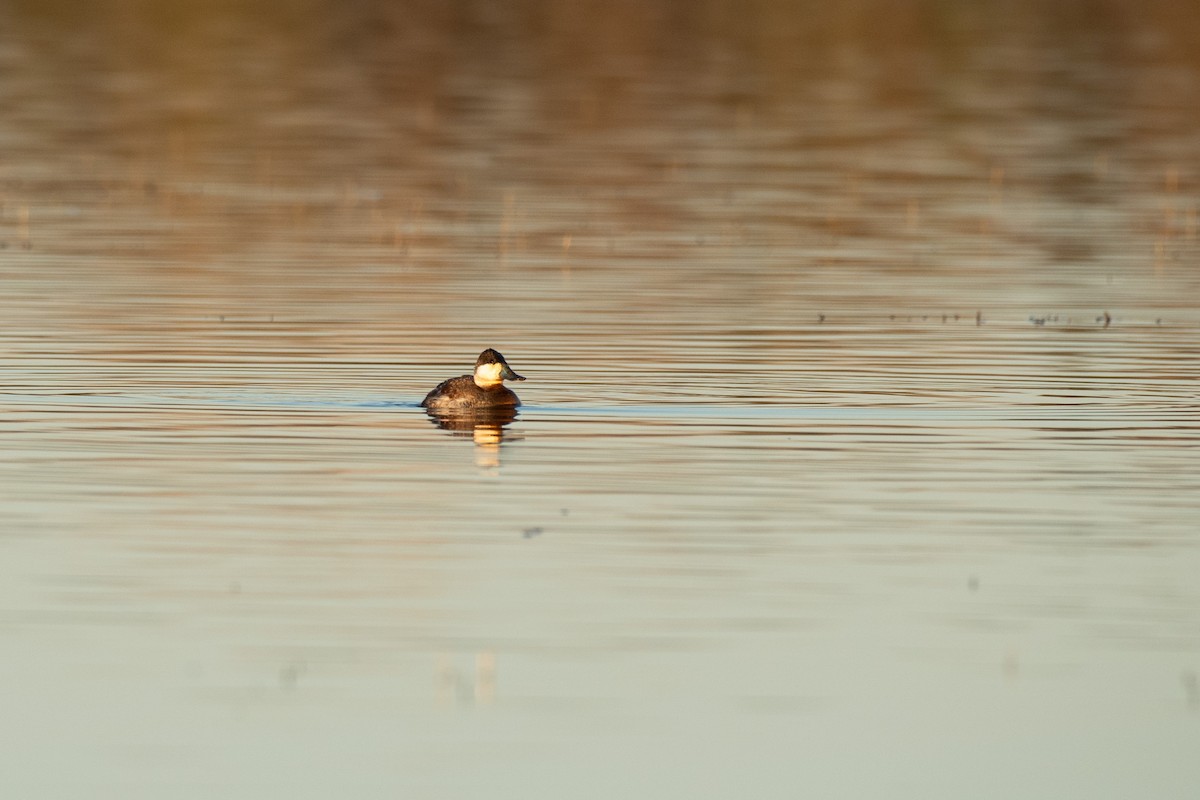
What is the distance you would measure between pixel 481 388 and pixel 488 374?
0.11 meters

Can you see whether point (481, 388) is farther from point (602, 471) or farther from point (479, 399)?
point (602, 471)

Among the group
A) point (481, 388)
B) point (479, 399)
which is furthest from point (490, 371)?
point (479, 399)

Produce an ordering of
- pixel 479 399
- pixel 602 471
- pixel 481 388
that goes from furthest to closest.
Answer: pixel 481 388 < pixel 479 399 < pixel 602 471

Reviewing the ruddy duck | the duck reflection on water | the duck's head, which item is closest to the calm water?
the duck reflection on water

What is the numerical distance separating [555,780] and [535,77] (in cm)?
5059

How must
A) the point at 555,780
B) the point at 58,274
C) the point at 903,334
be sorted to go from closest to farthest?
1. the point at 555,780
2. the point at 903,334
3. the point at 58,274

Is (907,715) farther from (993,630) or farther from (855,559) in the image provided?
(855,559)

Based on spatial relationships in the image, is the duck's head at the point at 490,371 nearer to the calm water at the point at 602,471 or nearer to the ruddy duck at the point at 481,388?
the ruddy duck at the point at 481,388

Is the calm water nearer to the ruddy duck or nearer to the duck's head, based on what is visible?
the ruddy duck

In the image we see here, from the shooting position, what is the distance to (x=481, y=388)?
67.3 feet

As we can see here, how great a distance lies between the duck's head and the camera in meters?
20.5

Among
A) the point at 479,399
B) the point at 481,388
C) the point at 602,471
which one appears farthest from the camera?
the point at 481,388

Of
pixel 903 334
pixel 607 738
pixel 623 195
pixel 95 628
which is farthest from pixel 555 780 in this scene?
pixel 623 195

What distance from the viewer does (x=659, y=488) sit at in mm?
16984
